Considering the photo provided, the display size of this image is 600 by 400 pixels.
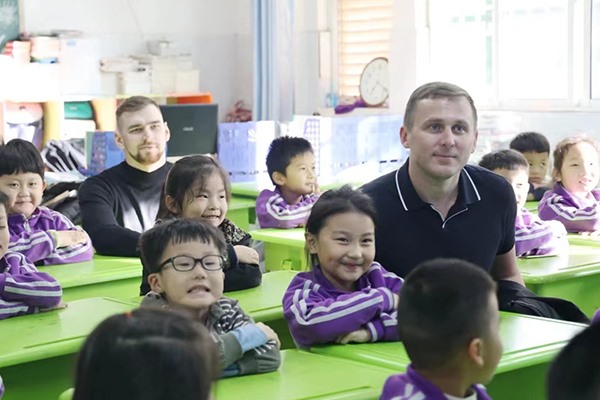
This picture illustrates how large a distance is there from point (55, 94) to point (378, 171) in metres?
2.65

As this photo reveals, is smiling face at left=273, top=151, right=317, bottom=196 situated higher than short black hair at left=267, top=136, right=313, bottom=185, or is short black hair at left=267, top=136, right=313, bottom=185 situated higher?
short black hair at left=267, top=136, right=313, bottom=185

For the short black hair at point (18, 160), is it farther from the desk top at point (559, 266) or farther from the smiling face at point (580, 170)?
the smiling face at point (580, 170)

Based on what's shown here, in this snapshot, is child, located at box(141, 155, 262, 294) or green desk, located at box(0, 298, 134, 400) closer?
green desk, located at box(0, 298, 134, 400)

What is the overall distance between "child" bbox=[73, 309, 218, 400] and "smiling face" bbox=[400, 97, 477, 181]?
204 centimetres

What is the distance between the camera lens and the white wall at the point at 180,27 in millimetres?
9352

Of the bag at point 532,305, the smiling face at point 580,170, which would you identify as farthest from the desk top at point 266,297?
the smiling face at point 580,170

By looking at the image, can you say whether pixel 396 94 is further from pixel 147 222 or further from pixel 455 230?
pixel 455 230

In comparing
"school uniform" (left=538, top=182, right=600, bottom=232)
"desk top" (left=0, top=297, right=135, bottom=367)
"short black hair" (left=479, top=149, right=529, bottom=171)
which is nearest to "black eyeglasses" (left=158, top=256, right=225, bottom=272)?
"desk top" (left=0, top=297, right=135, bottom=367)

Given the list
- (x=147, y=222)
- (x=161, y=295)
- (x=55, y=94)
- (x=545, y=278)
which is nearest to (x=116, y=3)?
(x=55, y=94)

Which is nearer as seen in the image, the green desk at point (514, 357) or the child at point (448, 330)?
the child at point (448, 330)

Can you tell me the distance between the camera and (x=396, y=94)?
9.16 meters

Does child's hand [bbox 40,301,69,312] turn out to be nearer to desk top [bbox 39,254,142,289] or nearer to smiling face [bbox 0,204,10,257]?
smiling face [bbox 0,204,10,257]

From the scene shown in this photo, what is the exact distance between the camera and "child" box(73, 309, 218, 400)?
4.48ft

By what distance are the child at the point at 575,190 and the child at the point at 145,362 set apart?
13.6 ft
